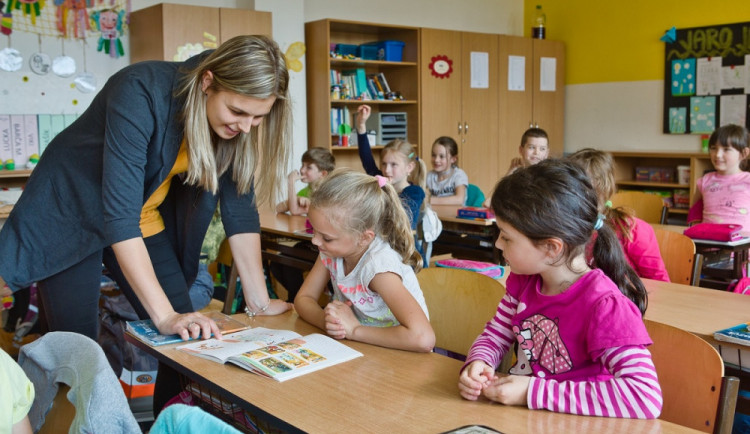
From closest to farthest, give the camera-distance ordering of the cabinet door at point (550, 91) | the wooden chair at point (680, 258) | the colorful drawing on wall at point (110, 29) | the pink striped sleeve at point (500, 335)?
1. the pink striped sleeve at point (500, 335)
2. the wooden chair at point (680, 258)
3. the colorful drawing on wall at point (110, 29)
4. the cabinet door at point (550, 91)

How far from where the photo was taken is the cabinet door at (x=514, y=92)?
7280 millimetres

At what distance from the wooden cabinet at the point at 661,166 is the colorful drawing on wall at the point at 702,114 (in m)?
0.31

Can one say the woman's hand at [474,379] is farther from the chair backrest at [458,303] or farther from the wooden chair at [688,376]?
the chair backrest at [458,303]

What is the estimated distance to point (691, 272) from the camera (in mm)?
2861

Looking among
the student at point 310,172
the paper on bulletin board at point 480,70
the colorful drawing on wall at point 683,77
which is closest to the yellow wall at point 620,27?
the colorful drawing on wall at point 683,77

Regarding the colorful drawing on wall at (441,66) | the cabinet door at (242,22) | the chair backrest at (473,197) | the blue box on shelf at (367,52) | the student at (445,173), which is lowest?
the chair backrest at (473,197)

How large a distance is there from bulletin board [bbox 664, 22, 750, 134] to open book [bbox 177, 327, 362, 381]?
585cm

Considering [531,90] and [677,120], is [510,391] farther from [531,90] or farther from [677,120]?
[531,90]

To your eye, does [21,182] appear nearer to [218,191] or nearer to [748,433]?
[218,191]

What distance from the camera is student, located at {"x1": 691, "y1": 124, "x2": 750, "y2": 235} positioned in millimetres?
4375

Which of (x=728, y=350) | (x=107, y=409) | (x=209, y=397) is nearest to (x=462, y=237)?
(x=728, y=350)

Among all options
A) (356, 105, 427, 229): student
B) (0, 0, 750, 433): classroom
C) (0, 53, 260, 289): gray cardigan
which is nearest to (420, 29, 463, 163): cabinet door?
(0, 0, 750, 433): classroom

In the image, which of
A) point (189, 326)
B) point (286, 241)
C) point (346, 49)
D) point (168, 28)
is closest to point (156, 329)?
point (189, 326)

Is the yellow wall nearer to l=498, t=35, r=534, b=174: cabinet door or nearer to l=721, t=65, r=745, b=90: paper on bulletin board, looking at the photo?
l=721, t=65, r=745, b=90: paper on bulletin board
